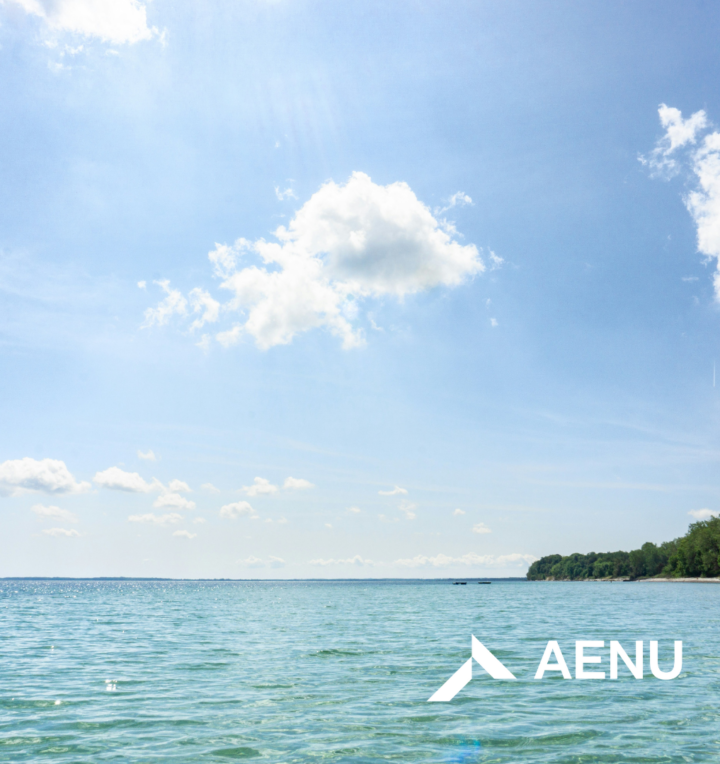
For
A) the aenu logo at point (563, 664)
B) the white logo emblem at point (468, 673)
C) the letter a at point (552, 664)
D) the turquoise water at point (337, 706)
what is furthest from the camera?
the letter a at point (552, 664)

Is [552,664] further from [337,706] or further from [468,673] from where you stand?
[337,706]

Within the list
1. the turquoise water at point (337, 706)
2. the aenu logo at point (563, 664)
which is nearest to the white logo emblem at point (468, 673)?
the aenu logo at point (563, 664)

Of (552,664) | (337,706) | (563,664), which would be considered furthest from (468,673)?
(337,706)

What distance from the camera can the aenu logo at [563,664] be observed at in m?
26.9

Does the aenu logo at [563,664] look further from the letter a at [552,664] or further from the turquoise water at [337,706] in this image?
the turquoise water at [337,706]

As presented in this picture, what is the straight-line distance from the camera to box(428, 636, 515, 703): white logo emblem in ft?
79.4

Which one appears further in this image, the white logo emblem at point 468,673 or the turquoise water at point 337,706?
the white logo emblem at point 468,673

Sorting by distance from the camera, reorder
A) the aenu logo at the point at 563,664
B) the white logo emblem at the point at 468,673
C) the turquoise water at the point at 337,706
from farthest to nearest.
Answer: the aenu logo at the point at 563,664 < the white logo emblem at the point at 468,673 < the turquoise water at the point at 337,706

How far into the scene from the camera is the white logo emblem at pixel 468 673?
79.4 feet

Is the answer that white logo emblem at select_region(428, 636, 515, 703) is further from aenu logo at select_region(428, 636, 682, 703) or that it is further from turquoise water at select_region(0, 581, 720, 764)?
turquoise water at select_region(0, 581, 720, 764)

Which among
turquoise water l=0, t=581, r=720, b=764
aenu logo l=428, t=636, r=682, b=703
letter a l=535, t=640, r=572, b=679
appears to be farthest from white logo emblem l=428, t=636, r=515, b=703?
letter a l=535, t=640, r=572, b=679

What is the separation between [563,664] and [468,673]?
240 inches

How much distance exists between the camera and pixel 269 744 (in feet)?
57.2

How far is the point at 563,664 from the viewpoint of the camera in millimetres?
31781
